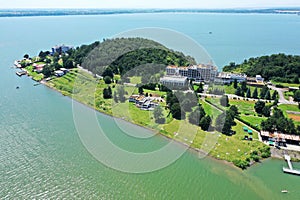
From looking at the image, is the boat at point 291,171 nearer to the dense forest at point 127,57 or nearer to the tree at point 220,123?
the tree at point 220,123

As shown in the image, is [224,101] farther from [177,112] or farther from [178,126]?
[178,126]

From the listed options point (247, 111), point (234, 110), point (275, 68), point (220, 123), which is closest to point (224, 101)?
point (247, 111)

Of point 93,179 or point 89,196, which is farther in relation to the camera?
point 93,179

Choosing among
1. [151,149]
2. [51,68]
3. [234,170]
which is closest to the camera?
[234,170]

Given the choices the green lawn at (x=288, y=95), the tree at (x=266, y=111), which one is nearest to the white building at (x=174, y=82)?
the tree at (x=266, y=111)

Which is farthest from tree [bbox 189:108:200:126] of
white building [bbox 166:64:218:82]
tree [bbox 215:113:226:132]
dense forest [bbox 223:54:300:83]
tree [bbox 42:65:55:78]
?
tree [bbox 42:65:55:78]

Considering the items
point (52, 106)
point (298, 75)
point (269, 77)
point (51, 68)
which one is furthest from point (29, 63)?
point (298, 75)

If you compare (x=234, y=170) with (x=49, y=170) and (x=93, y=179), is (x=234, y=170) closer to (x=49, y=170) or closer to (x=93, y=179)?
(x=93, y=179)
